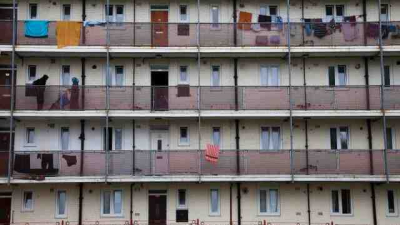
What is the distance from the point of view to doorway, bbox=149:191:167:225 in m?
24.6

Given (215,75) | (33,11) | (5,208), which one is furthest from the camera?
(33,11)

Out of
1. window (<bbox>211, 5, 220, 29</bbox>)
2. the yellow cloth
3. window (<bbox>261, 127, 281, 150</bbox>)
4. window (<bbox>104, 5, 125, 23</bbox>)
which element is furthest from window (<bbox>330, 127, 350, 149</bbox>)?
the yellow cloth

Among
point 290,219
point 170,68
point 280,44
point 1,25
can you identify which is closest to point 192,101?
point 170,68

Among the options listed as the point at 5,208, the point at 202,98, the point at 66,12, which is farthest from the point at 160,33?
the point at 5,208

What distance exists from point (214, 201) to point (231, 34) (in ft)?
23.4

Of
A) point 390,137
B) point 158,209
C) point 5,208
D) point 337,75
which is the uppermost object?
point 337,75

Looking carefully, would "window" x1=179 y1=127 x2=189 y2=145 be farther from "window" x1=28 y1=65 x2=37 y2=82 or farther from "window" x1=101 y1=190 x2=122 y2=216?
"window" x1=28 y1=65 x2=37 y2=82

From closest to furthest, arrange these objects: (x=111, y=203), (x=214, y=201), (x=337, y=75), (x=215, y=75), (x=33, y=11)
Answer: (x=111, y=203), (x=214, y=201), (x=215, y=75), (x=337, y=75), (x=33, y=11)

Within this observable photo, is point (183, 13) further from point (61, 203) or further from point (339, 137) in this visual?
point (61, 203)

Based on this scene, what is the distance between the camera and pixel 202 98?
2438cm

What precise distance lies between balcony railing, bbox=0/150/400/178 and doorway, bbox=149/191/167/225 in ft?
5.19

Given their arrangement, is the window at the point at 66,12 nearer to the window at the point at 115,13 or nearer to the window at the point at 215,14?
the window at the point at 115,13

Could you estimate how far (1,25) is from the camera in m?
24.5

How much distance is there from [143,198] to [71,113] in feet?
15.3
